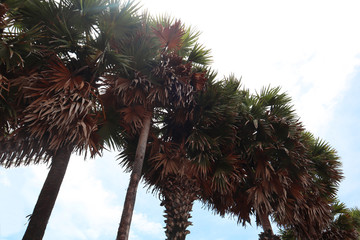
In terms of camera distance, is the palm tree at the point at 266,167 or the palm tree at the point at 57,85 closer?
the palm tree at the point at 57,85

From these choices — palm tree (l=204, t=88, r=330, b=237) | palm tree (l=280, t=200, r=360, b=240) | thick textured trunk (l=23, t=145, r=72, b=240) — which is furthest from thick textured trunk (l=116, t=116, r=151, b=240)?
palm tree (l=280, t=200, r=360, b=240)

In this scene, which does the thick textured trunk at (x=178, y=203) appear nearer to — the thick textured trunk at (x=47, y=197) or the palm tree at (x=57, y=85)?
the palm tree at (x=57, y=85)

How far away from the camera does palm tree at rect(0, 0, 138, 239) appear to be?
434 centimetres

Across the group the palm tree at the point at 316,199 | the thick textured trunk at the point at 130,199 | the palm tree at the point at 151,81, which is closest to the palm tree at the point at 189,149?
the palm tree at the point at 151,81

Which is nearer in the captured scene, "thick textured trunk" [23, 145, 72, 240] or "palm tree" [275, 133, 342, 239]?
"thick textured trunk" [23, 145, 72, 240]

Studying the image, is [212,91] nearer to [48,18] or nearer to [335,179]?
[48,18]

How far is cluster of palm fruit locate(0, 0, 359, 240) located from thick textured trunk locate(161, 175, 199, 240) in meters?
0.02

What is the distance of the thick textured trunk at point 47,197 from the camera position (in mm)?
4293

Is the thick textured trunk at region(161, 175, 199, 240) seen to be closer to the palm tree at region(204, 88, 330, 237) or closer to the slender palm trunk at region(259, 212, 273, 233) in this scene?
the palm tree at region(204, 88, 330, 237)

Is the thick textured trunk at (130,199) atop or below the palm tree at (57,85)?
below

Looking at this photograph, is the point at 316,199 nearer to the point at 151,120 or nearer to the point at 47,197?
the point at 151,120

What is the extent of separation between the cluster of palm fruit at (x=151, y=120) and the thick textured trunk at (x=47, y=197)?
2 centimetres

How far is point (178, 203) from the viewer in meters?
5.39

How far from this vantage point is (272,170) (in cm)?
657
